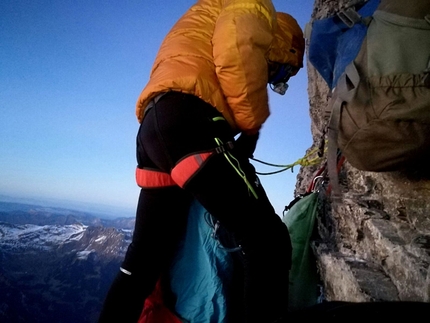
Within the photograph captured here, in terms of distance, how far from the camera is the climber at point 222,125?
1862mm

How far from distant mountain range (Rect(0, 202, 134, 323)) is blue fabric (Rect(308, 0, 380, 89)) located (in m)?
78.6

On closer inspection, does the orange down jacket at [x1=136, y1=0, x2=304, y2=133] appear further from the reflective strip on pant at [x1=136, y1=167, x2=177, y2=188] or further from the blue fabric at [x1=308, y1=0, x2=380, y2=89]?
the reflective strip on pant at [x1=136, y1=167, x2=177, y2=188]

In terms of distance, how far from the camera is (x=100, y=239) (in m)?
116

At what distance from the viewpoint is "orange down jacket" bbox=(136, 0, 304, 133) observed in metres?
1.89

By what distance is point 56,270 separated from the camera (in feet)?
298

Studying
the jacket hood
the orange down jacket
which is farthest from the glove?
the jacket hood

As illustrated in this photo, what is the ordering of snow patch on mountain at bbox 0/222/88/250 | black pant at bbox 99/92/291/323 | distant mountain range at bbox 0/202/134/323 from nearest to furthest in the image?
black pant at bbox 99/92/291/323, distant mountain range at bbox 0/202/134/323, snow patch on mountain at bbox 0/222/88/250

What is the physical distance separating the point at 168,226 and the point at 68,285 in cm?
9809

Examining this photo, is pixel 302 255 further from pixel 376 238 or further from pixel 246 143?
pixel 246 143

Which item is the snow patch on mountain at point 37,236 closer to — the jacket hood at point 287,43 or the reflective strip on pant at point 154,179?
the reflective strip on pant at point 154,179

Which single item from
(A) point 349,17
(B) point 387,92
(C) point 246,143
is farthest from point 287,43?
(B) point 387,92

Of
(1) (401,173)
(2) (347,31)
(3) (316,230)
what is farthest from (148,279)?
(2) (347,31)

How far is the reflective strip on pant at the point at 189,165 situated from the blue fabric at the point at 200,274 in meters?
0.92

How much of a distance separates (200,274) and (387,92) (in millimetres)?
2142
